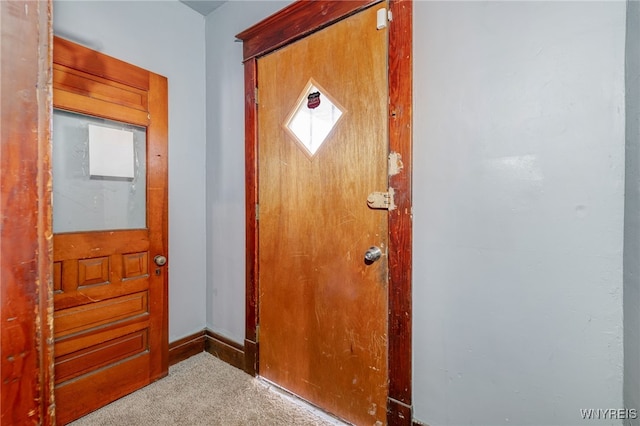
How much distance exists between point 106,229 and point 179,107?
1028 mm

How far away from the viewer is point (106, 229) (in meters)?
1.80

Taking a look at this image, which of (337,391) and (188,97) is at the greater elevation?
(188,97)

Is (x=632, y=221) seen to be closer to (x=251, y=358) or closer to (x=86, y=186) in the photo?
(x=251, y=358)

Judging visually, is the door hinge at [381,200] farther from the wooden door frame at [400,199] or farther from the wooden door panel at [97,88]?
the wooden door panel at [97,88]

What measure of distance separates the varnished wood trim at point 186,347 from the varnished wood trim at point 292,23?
2156 millimetres

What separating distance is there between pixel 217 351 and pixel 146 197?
131 cm

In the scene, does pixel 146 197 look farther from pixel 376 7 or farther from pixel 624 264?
pixel 624 264

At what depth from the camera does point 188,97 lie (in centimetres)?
224

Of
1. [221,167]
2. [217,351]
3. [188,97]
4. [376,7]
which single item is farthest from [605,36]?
[217,351]

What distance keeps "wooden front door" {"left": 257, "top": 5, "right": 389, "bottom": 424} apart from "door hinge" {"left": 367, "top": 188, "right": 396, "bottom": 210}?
26 millimetres

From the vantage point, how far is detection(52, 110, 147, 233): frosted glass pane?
1.63m

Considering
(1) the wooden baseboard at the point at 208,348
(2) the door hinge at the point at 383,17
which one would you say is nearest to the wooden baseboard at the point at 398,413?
(1) the wooden baseboard at the point at 208,348

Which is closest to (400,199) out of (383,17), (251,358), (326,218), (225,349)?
(326,218)

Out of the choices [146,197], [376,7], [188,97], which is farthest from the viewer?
[188,97]
